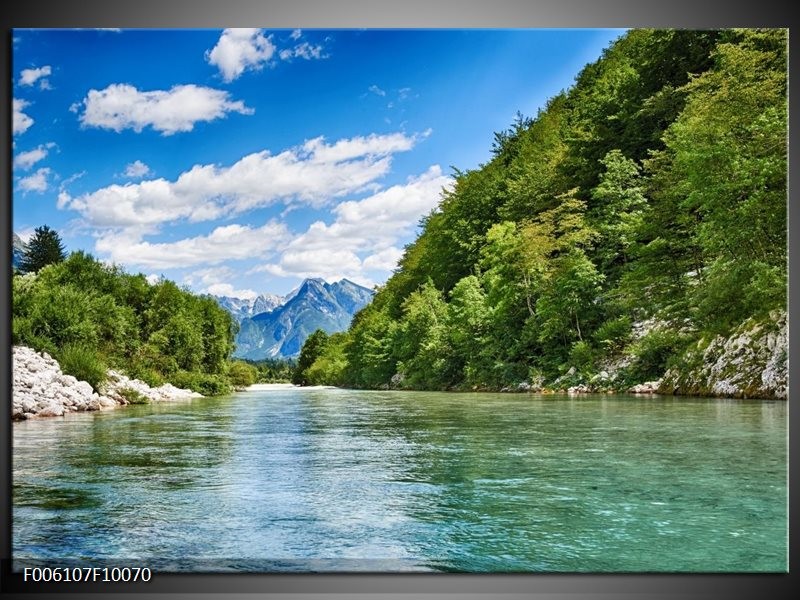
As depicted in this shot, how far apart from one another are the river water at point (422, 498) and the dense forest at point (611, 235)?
2412 mm

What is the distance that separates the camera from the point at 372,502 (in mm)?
4383

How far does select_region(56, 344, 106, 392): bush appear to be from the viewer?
32.1ft

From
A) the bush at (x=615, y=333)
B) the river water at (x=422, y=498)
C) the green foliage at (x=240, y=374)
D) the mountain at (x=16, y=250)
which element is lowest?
the green foliage at (x=240, y=374)

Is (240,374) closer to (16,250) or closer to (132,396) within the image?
(132,396)

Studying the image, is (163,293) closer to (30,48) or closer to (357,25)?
(30,48)

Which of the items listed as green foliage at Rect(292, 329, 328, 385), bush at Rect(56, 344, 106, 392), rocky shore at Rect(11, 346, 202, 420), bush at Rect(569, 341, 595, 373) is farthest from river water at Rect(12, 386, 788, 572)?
green foliage at Rect(292, 329, 328, 385)

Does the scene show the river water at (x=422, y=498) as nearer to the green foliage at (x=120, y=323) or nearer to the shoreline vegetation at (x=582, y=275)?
the shoreline vegetation at (x=582, y=275)

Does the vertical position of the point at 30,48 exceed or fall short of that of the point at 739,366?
it exceeds it

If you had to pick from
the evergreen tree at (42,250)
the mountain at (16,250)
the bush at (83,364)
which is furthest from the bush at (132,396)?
the mountain at (16,250)

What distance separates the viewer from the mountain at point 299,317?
44.8ft

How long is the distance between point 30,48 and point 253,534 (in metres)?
2.86

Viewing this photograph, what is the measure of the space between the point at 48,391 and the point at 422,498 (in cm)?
632

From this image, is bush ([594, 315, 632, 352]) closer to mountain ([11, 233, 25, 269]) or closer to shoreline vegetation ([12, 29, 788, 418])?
shoreline vegetation ([12, 29, 788, 418])

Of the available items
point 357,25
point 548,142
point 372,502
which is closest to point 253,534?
point 372,502
